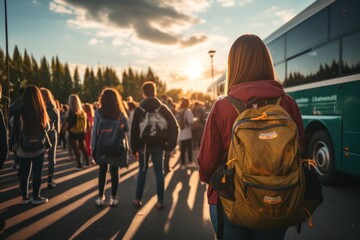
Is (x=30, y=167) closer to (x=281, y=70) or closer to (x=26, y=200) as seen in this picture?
(x=26, y=200)

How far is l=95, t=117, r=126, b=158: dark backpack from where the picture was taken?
511cm

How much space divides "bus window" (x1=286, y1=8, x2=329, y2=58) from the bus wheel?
207cm

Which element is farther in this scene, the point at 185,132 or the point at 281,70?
the point at 185,132

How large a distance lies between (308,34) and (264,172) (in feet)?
21.1

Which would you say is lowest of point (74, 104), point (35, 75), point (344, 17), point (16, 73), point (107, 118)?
point (107, 118)

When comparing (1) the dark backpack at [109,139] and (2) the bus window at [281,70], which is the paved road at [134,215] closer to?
(1) the dark backpack at [109,139]

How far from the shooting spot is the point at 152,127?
4992 mm

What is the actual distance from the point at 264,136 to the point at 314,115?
5.85 m

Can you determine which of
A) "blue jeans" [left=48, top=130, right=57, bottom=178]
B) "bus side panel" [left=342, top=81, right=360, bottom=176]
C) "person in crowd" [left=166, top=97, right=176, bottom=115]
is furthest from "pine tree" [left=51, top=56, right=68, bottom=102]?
"bus side panel" [left=342, top=81, right=360, bottom=176]

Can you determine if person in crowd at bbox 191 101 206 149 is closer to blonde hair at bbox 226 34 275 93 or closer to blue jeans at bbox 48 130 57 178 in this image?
blue jeans at bbox 48 130 57 178

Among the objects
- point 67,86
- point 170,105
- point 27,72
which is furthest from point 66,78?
point 170,105

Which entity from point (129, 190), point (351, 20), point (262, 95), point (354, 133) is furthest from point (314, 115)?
point (262, 95)

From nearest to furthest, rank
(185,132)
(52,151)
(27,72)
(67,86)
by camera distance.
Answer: (52,151), (185,132), (27,72), (67,86)

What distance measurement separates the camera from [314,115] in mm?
6770
